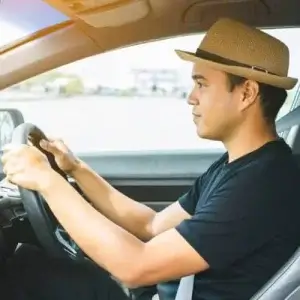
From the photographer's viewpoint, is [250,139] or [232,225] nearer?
[232,225]

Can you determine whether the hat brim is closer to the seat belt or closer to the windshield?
the seat belt

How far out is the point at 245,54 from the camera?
6.16 ft

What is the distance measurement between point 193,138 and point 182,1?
1.03 metres

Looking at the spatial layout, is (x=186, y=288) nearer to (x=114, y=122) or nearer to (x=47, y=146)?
(x=47, y=146)

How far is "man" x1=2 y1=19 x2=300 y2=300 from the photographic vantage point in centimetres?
169

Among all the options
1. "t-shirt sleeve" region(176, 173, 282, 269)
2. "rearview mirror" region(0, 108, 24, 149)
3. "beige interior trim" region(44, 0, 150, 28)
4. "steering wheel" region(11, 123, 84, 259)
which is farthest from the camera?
"rearview mirror" region(0, 108, 24, 149)

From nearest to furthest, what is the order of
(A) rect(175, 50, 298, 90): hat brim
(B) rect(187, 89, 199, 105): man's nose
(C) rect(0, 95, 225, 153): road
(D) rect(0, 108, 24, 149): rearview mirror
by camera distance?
(A) rect(175, 50, 298, 90): hat brim < (B) rect(187, 89, 199, 105): man's nose < (D) rect(0, 108, 24, 149): rearview mirror < (C) rect(0, 95, 225, 153): road

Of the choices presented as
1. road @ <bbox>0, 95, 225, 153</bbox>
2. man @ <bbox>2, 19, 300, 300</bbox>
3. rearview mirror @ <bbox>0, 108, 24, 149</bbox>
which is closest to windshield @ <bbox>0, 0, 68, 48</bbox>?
rearview mirror @ <bbox>0, 108, 24, 149</bbox>

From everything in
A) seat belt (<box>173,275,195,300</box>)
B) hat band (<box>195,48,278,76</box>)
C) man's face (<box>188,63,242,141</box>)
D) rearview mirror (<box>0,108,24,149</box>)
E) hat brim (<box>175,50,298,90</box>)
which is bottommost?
seat belt (<box>173,275,195,300</box>)

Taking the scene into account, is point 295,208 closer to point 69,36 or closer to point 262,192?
point 262,192

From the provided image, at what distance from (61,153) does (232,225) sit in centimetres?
79

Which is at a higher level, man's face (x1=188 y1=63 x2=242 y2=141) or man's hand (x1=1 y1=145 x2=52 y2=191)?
man's face (x1=188 y1=63 x2=242 y2=141)

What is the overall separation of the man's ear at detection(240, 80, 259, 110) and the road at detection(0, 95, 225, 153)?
5.00ft

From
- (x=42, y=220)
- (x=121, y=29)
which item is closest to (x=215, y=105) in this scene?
(x=42, y=220)
